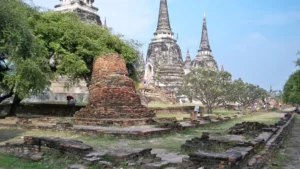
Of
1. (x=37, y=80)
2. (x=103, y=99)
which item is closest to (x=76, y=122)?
(x=103, y=99)

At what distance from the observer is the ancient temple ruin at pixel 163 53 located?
1993 inches

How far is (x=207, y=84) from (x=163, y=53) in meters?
27.9

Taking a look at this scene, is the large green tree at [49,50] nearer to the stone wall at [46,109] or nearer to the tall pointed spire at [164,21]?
the stone wall at [46,109]

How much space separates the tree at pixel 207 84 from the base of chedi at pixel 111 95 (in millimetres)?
13036

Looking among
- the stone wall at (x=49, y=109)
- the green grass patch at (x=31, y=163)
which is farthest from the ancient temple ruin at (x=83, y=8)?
the green grass patch at (x=31, y=163)

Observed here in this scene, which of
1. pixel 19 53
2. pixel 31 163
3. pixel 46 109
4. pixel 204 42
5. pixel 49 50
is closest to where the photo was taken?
pixel 31 163

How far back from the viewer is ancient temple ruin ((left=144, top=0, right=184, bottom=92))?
50625 mm

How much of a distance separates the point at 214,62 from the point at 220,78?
35442 mm

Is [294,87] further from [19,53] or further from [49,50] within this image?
[19,53]

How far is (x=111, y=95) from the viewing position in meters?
14.4

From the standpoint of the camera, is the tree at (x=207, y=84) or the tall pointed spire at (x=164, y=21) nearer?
the tree at (x=207, y=84)

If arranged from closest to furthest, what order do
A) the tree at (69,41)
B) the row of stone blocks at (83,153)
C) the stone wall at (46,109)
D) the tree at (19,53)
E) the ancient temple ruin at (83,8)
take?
the row of stone blocks at (83,153)
the tree at (19,53)
the tree at (69,41)
the stone wall at (46,109)
the ancient temple ruin at (83,8)

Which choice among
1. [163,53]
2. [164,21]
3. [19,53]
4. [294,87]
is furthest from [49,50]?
[164,21]

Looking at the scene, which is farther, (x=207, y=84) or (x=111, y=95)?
(x=207, y=84)
